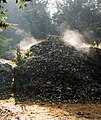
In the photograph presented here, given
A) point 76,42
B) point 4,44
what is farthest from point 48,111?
point 4,44

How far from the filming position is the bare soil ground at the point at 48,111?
1317 centimetres

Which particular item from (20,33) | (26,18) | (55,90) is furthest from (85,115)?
(26,18)

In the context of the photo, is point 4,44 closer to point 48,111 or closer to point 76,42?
point 76,42

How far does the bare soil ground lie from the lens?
13.2 meters

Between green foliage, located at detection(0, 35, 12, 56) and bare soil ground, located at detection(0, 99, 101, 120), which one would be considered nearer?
bare soil ground, located at detection(0, 99, 101, 120)

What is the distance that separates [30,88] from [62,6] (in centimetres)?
5304

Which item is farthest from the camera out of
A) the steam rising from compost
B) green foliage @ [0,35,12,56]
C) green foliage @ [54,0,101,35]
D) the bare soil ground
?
green foliage @ [54,0,101,35]

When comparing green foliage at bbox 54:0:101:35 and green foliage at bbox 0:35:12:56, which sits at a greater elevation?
green foliage at bbox 54:0:101:35

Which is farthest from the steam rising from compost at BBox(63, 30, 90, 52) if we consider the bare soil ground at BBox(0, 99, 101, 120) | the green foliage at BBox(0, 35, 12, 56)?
the green foliage at BBox(0, 35, 12, 56)

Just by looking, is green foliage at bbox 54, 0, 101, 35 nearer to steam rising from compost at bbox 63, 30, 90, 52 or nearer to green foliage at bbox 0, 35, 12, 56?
green foliage at bbox 0, 35, 12, 56

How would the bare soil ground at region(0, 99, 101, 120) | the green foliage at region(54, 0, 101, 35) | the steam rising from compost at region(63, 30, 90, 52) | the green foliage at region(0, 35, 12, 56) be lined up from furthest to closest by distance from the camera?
the green foliage at region(54, 0, 101, 35), the green foliage at region(0, 35, 12, 56), the steam rising from compost at region(63, 30, 90, 52), the bare soil ground at region(0, 99, 101, 120)

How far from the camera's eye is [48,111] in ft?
47.6

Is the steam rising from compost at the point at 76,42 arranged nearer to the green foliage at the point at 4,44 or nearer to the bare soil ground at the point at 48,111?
the bare soil ground at the point at 48,111

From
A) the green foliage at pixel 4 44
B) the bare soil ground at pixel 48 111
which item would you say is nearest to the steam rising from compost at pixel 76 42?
the bare soil ground at pixel 48 111
